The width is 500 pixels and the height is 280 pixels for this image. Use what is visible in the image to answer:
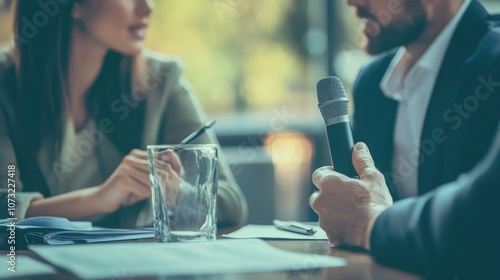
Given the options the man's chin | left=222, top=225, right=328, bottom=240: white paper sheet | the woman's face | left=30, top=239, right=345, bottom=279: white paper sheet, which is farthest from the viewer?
the man's chin

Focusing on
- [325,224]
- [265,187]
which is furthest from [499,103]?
[265,187]

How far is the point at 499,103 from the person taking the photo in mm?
1562

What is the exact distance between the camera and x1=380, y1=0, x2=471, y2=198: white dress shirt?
1.92 m

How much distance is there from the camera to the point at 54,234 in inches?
44.4

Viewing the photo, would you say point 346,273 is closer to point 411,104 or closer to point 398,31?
Result: point 411,104

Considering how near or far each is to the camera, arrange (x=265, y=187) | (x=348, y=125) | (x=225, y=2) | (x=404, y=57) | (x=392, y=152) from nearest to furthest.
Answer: (x=348, y=125) → (x=392, y=152) → (x=404, y=57) → (x=265, y=187) → (x=225, y=2)

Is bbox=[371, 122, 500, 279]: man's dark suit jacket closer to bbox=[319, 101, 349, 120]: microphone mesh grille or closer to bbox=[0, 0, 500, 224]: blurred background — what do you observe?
bbox=[319, 101, 349, 120]: microphone mesh grille

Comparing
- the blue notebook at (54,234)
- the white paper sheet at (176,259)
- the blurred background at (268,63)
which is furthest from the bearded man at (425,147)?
the blurred background at (268,63)

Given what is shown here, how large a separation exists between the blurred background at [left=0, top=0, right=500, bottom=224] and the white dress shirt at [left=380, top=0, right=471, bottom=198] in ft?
3.30

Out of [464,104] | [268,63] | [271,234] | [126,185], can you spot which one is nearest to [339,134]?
[271,234]

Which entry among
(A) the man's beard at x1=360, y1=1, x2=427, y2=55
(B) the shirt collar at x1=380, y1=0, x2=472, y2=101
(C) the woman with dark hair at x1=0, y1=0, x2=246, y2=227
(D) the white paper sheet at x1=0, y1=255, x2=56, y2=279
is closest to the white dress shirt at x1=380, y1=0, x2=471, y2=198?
(B) the shirt collar at x1=380, y1=0, x2=472, y2=101

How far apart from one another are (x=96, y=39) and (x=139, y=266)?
Answer: 53.1 inches

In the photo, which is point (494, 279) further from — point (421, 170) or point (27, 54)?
point (27, 54)

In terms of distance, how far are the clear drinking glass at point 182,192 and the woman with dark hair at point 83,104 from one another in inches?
26.2
